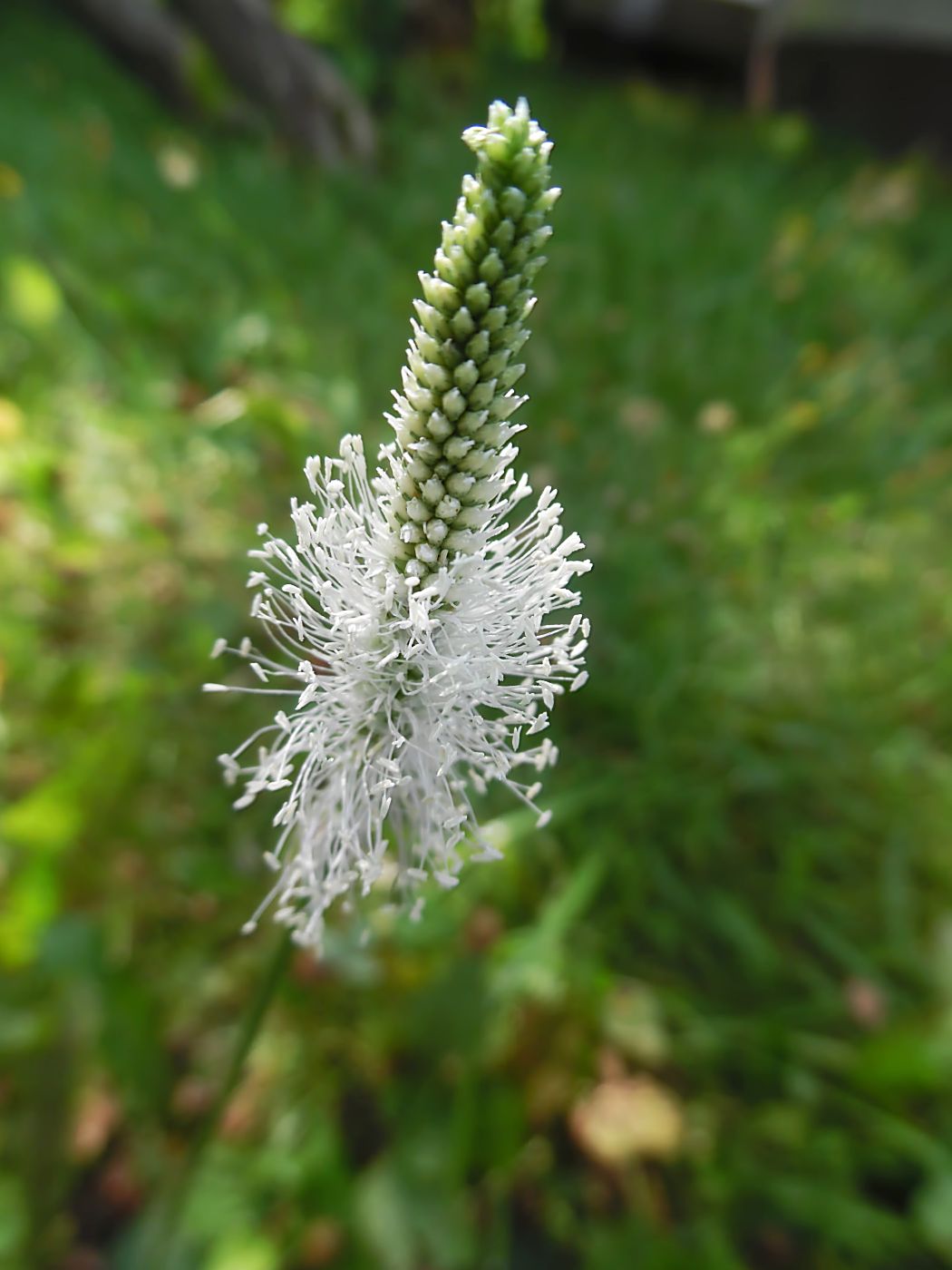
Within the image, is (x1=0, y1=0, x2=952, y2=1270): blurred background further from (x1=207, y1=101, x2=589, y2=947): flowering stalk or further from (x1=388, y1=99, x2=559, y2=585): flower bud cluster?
(x1=388, y1=99, x2=559, y2=585): flower bud cluster

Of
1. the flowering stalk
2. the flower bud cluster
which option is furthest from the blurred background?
the flower bud cluster

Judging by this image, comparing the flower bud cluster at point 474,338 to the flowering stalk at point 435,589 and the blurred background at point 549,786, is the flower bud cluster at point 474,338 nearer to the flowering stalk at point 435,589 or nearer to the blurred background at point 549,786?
the flowering stalk at point 435,589

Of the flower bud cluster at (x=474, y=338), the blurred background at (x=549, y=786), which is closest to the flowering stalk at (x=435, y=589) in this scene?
the flower bud cluster at (x=474, y=338)

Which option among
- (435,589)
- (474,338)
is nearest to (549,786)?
(435,589)

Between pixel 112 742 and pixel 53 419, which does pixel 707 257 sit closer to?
pixel 53 419

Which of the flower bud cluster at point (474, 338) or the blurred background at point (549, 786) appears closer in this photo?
the flower bud cluster at point (474, 338)

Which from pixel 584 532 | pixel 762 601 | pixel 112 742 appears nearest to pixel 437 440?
pixel 112 742
